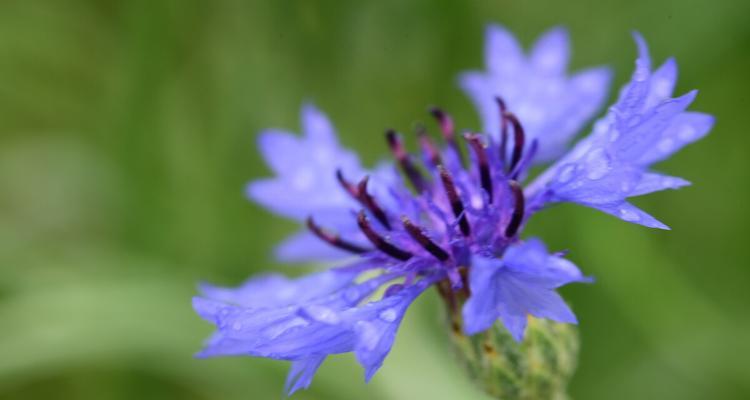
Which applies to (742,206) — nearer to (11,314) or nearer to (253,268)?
(253,268)

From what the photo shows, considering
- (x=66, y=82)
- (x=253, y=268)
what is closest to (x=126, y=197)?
(x=253, y=268)

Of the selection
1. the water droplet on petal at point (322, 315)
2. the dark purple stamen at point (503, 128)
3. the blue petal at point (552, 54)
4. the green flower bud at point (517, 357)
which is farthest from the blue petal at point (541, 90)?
the water droplet on petal at point (322, 315)

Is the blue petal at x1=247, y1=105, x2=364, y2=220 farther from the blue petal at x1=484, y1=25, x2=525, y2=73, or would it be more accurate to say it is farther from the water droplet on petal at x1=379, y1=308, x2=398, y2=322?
the water droplet on petal at x1=379, y1=308, x2=398, y2=322

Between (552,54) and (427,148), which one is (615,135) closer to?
(427,148)

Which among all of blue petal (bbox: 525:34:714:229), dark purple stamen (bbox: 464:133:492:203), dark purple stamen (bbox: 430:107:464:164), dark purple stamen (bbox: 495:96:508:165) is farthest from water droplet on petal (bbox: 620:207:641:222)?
dark purple stamen (bbox: 430:107:464:164)

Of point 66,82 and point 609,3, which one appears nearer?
point 609,3

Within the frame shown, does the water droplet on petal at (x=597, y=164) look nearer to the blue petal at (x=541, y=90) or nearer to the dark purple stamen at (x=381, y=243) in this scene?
the dark purple stamen at (x=381, y=243)
